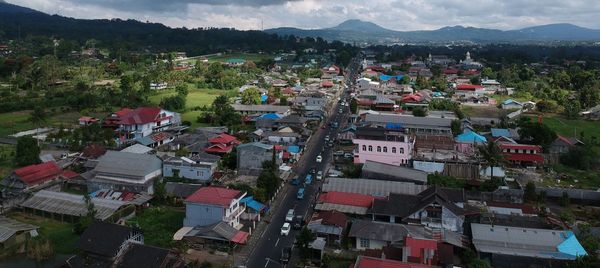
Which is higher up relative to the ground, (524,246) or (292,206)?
(524,246)

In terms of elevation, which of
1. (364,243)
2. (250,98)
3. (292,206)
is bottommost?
(292,206)

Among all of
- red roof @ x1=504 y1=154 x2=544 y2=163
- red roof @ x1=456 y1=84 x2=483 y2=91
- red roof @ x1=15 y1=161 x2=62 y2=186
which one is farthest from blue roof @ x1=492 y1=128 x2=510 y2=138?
red roof @ x1=15 y1=161 x2=62 y2=186

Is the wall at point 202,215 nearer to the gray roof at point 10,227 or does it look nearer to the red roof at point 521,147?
the gray roof at point 10,227

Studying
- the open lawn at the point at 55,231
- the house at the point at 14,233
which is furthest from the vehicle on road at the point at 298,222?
the house at the point at 14,233

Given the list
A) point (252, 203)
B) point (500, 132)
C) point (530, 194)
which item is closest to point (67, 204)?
point (252, 203)

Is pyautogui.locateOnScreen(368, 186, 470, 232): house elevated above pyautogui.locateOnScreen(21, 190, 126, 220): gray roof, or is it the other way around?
pyautogui.locateOnScreen(368, 186, 470, 232): house

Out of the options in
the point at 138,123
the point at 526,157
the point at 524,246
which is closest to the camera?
the point at 524,246

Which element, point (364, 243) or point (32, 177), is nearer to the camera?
point (364, 243)

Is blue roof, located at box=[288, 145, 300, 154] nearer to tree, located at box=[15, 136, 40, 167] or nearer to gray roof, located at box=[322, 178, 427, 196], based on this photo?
gray roof, located at box=[322, 178, 427, 196]

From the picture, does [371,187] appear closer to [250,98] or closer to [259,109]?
[259,109]
